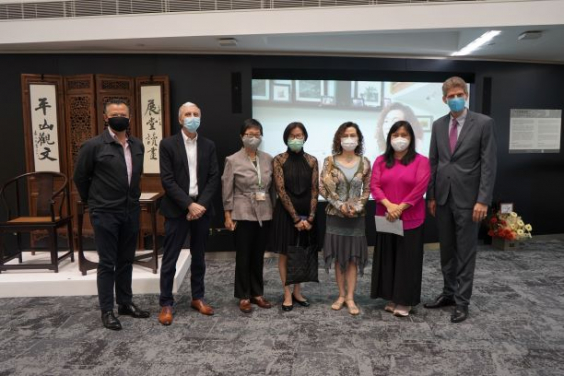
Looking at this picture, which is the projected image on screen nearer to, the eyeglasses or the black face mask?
the eyeglasses

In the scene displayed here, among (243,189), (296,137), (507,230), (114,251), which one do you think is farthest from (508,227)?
(114,251)

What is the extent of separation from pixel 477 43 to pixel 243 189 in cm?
303

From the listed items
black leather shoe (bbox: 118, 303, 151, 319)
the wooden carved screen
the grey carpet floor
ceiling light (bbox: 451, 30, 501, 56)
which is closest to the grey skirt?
the grey carpet floor

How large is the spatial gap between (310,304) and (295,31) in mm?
2440

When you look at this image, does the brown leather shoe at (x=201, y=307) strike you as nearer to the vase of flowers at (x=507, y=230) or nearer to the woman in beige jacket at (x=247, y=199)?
the woman in beige jacket at (x=247, y=199)

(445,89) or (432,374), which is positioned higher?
(445,89)

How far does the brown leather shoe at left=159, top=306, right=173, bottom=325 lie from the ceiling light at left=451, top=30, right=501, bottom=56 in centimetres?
372

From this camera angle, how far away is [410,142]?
2.87 m

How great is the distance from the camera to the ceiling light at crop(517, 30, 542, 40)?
381 cm

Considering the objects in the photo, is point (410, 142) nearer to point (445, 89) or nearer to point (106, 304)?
point (445, 89)

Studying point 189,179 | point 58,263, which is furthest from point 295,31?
point 58,263

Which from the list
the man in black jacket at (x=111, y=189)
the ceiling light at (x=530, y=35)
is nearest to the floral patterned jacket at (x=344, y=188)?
the man in black jacket at (x=111, y=189)

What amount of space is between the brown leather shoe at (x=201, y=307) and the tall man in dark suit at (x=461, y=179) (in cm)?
176

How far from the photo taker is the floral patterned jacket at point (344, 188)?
115 inches
